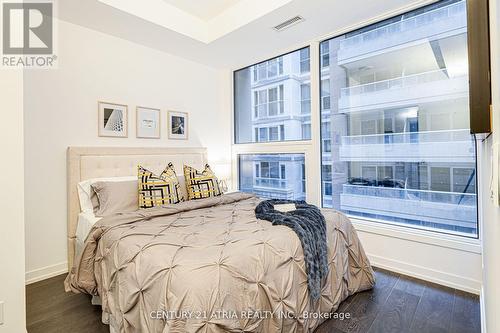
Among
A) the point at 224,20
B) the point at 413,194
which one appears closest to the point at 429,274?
the point at 413,194

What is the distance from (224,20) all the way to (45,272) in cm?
346

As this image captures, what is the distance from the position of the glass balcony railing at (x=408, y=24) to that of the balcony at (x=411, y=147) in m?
1.12

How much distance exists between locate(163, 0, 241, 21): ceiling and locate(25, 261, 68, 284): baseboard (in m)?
3.16

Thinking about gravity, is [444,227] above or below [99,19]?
below

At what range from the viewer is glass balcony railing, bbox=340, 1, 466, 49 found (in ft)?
8.35

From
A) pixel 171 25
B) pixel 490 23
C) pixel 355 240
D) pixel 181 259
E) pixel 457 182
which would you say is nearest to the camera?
pixel 490 23

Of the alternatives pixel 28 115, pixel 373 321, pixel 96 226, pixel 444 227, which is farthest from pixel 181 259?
pixel 444 227

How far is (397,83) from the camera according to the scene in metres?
2.90

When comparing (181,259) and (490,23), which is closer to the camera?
(490,23)

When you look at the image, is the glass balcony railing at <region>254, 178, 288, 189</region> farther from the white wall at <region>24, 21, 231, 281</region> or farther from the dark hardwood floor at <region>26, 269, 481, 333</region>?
the dark hardwood floor at <region>26, 269, 481, 333</region>

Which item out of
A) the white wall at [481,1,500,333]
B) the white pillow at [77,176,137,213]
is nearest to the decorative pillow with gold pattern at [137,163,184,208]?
the white pillow at [77,176,137,213]

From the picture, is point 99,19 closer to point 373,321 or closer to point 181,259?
point 181,259

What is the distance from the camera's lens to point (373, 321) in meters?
1.93

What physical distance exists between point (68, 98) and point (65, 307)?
6.81 feet
